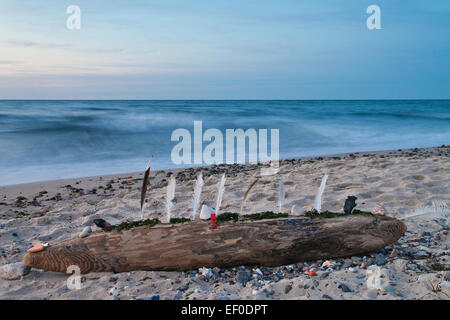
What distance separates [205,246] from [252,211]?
1958mm

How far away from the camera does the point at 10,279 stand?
145 inches

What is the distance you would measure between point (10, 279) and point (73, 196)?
3.81 meters

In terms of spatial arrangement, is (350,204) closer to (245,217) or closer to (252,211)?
(245,217)

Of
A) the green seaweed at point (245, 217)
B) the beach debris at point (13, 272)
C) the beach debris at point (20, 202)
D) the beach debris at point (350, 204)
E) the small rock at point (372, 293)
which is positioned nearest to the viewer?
the small rock at point (372, 293)

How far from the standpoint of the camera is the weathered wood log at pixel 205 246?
3703 mm

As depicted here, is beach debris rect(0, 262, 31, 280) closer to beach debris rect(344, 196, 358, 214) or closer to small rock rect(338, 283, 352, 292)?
small rock rect(338, 283, 352, 292)

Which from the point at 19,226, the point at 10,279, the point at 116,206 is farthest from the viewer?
the point at 116,206

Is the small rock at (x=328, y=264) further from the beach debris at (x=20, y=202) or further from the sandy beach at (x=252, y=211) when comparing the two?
the beach debris at (x=20, y=202)

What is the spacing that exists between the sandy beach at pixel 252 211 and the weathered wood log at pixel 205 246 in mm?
93

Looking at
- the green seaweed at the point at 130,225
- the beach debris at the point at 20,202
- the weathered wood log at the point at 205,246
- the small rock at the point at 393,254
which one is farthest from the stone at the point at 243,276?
the beach debris at the point at 20,202

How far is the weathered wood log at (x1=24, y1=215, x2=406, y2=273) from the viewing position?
146 inches

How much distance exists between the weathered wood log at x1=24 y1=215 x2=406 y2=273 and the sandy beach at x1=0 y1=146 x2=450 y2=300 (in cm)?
9
